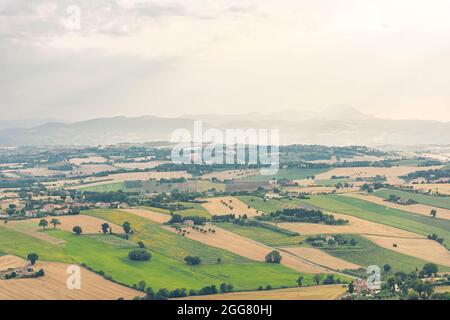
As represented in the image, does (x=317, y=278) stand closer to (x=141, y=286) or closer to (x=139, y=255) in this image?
(x=141, y=286)

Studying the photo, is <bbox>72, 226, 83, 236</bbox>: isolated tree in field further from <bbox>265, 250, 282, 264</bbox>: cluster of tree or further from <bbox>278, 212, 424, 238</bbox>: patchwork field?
<bbox>278, 212, 424, 238</bbox>: patchwork field

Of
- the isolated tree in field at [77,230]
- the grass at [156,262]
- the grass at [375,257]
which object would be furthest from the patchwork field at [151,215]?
the grass at [375,257]

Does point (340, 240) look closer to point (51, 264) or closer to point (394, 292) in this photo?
point (394, 292)

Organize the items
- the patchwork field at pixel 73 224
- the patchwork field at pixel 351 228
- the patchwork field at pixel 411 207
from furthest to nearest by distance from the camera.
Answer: the patchwork field at pixel 411 207 < the patchwork field at pixel 351 228 < the patchwork field at pixel 73 224

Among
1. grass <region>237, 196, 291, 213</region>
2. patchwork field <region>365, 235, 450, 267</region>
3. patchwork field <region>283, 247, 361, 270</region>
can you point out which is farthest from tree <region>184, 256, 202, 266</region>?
grass <region>237, 196, 291, 213</region>

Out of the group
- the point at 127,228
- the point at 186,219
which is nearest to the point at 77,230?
the point at 127,228

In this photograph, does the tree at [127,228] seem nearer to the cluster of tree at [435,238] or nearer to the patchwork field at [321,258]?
the patchwork field at [321,258]
